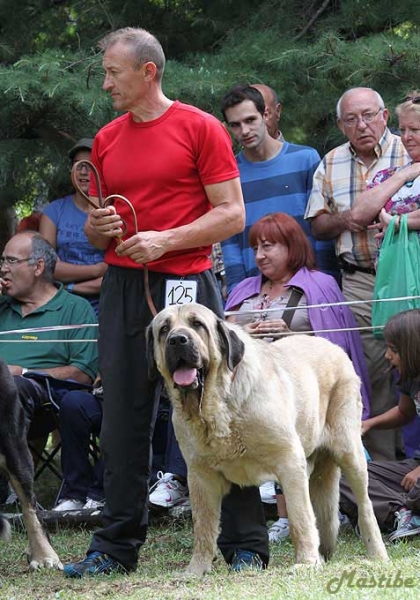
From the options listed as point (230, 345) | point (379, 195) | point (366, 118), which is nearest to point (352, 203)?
point (379, 195)

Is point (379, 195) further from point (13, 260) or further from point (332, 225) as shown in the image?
point (13, 260)

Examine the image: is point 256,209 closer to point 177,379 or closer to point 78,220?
point 78,220

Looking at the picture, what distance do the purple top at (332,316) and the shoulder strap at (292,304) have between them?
0.04m

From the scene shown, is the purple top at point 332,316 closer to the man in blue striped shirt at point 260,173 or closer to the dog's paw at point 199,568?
the man in blue striped shirt at point 260,173

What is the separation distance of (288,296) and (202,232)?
2179 mm

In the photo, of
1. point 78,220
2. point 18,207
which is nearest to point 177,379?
point 78,220

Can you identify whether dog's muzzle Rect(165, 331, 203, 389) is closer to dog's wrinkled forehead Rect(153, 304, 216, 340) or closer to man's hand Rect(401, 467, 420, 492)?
dog's wrinkled forehead Rect(153, 304, 216, 340)

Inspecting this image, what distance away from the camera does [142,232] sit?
5.03 meters

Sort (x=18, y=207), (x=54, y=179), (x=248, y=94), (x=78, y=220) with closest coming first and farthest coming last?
(x=248, y=94), (x=78, y=220), (x=54, y=179), (x=18, y=207)

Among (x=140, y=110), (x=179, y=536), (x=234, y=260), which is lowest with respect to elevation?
(x=179, y=536)

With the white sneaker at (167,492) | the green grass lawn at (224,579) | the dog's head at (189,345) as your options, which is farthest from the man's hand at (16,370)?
the dog's head at (189,345)

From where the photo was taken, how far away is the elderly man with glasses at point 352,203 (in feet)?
23.6

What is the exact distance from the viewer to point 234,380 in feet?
16.6

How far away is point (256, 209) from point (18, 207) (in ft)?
9.48
